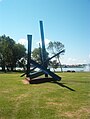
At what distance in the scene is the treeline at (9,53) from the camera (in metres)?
68.1

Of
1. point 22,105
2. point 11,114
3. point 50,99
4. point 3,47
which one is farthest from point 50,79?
point 3,47

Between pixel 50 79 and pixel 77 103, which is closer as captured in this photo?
pixel 77 103

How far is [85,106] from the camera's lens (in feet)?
31.2

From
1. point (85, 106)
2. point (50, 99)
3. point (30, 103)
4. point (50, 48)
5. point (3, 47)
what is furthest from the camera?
point (50, 48)

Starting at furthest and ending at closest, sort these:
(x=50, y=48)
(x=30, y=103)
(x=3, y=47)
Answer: (x=50, y=48), (x=3, y=47), (x=30, y=103)

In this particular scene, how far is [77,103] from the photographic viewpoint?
10102mm

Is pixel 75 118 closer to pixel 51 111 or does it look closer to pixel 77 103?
pixel 51 111

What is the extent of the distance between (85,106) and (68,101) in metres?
1.24

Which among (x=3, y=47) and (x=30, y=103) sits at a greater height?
(x=3, y=47)

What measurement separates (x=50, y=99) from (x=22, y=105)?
1.88m

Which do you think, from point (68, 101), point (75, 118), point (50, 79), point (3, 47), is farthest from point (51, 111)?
point (3, 47)

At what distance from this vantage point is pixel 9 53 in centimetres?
6862

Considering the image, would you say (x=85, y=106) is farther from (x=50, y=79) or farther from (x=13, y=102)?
(x=50, y=79)

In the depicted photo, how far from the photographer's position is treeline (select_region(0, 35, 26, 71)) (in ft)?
223
